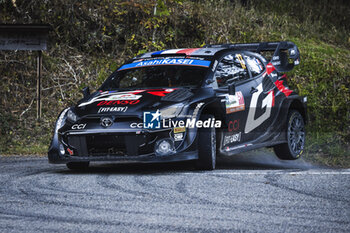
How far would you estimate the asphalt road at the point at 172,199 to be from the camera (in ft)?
17.3

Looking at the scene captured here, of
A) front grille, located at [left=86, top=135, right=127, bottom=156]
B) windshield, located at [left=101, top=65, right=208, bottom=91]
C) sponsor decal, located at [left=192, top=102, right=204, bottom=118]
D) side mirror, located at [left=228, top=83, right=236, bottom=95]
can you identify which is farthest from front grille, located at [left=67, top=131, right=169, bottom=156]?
side mirror, located at [left=228, top=83, right=236, bottom=95]

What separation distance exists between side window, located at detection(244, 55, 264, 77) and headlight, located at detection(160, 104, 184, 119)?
79.5 inches

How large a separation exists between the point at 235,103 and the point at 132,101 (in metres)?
1.55

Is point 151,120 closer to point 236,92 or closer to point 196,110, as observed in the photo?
point 196,110

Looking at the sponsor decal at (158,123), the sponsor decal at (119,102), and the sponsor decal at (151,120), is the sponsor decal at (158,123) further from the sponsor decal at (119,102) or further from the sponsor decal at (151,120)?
the sponsor decal at (119,102)

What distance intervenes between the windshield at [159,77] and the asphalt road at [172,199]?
1.17m

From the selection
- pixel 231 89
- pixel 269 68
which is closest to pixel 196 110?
pixel 231 89

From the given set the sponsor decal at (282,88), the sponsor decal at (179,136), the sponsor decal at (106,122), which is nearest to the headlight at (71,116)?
the sponsor decal at (106,122)

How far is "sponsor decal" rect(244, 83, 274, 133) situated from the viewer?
30.7 ft

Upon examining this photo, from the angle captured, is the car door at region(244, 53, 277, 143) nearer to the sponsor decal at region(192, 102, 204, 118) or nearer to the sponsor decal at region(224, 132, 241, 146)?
the sponsor decal at region(224, 132, 241, 146)

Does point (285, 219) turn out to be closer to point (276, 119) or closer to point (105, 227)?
point (105, 227)

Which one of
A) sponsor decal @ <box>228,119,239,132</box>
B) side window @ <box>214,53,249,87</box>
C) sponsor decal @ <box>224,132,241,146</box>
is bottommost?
sponsor decal @ <box>224,132,241,146</box>

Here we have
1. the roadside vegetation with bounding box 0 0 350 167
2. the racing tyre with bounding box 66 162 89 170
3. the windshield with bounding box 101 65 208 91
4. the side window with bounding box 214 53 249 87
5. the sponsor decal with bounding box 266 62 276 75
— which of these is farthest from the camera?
the roadside vegetation with bounding box 0 0 350 167

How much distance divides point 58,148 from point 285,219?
3837 mm
